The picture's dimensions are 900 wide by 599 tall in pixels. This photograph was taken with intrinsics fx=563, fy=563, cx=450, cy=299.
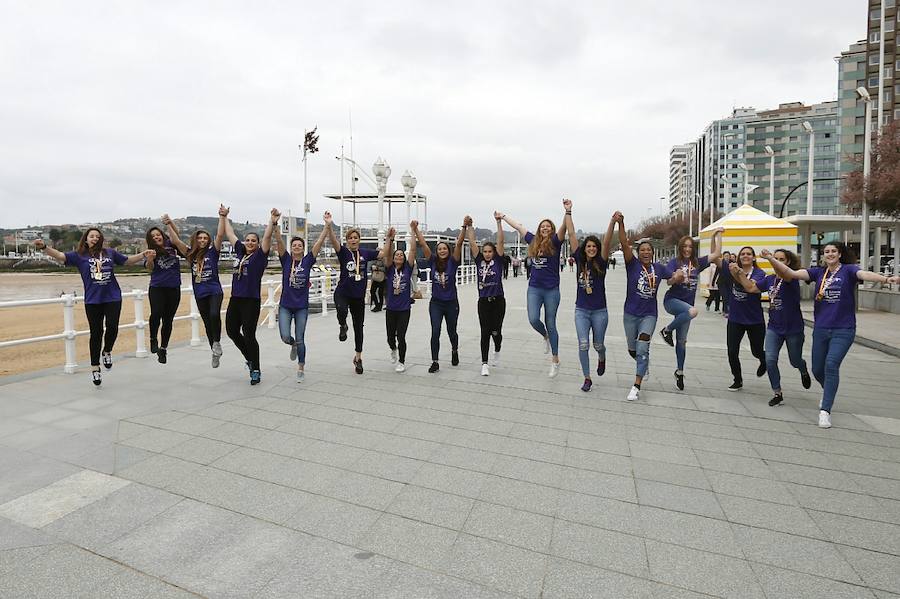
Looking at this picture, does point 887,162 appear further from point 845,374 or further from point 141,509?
point 141,509

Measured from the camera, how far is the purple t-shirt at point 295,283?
20.8 feet

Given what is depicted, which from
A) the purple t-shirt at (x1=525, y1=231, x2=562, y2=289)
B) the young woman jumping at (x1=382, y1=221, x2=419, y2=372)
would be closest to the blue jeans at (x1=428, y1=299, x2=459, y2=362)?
the young woman jumping at (x1=382, y1=221, x2=419, y2=372)

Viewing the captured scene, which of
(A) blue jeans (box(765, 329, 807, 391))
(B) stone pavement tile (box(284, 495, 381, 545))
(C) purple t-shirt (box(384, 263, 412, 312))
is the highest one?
(C) purple t-shirt (box(384, 263, 412, 312))

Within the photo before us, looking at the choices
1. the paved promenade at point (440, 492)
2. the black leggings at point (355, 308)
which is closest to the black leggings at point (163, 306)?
the paved promenade at point (440, 492)

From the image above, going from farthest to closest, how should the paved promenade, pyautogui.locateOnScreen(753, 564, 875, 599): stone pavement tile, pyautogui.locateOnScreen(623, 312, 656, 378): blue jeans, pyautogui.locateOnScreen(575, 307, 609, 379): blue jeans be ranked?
pyautogui.locateOnScreen(575, 307, 609, 379): blue jeans
pyautogui.locateOnScreen(623, 312, 656, 378): blue jeans
the paved promenade
pyautogui.locateOnScreen(753, 564, 875, 599): stone pavement tile

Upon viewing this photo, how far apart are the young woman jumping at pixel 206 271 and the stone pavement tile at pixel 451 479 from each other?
378 centimetres

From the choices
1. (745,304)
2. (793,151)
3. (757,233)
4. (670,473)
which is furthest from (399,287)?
(793,151)

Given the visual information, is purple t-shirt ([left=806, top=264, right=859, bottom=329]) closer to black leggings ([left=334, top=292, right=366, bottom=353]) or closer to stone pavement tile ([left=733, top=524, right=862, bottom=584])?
stone pavement tile ([left=733, top=524, right=862, bottom=584])

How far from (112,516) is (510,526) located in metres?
2.17

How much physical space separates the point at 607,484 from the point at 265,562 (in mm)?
2083

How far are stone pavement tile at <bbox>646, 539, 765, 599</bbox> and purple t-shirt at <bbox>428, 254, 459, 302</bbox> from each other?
444 centimetres

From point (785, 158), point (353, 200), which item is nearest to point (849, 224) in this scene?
point (353, 200)

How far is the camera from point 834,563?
264 centimetres

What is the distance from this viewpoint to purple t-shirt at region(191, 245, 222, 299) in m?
6.48
